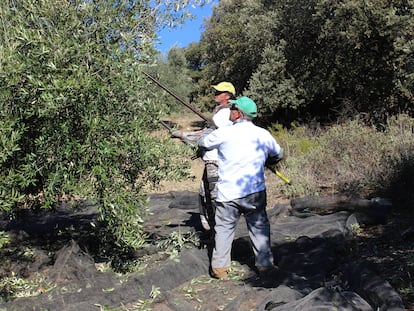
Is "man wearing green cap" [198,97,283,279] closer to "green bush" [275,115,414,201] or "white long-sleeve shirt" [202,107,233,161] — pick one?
"white long-sleeve shirt" [202,107,233,161]

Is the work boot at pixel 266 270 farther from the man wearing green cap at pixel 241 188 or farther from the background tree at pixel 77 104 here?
the background tree at pixel 77 104

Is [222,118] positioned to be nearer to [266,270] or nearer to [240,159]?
[240,159]

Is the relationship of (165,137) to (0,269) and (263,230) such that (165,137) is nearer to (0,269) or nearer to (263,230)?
(263,230)

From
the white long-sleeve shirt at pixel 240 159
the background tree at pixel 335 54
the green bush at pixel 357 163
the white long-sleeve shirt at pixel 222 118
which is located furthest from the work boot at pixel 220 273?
the background tree at pixel 335 54

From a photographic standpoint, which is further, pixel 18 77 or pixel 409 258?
pixel 409 258

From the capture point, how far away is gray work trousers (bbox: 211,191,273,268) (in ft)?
15.5

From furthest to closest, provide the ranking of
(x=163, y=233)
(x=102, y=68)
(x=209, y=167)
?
(x=163, y=233) → (x=209, y=167) → (x=102, y=68)

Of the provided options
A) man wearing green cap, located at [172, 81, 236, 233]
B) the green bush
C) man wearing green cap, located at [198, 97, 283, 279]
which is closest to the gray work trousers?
man wearing green cap, located at [198, 97, 283, 279]

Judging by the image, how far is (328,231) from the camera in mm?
5949

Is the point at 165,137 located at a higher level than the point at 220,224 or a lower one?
higher

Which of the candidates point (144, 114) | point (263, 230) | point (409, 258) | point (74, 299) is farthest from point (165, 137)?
point (409, 258)

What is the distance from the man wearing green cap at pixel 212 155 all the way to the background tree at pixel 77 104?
110 centimetres

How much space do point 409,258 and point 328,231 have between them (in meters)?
1.38

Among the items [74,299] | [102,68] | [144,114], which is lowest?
[74,299]
